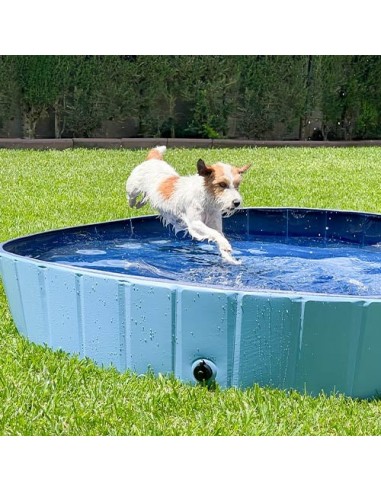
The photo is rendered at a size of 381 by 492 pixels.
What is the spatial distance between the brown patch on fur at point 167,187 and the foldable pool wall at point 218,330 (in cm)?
193

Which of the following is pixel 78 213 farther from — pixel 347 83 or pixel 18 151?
pixel 347 83

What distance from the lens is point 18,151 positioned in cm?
1470

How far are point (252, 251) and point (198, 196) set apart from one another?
105 cm

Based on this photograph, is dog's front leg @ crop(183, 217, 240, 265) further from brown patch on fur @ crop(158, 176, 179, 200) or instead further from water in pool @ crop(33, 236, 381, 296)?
brown patch on fur @ crop(158, 176, 179, 200)

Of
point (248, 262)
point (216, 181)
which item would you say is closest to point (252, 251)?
point (248, 262)

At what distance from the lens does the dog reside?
5.29 metres

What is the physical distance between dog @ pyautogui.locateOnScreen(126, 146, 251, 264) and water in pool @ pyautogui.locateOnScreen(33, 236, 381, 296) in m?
0.24

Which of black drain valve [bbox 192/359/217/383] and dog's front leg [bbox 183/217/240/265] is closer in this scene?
black drain valve [bbox 192/359/217/383]

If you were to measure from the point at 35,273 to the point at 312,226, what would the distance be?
3607 mm

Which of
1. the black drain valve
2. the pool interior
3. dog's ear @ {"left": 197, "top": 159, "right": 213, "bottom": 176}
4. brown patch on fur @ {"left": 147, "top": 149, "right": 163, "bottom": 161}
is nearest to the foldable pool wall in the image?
the black drain valve

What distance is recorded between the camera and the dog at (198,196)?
5.29m

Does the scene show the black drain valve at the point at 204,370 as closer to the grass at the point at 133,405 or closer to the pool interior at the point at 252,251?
the grass at the point at 133,405

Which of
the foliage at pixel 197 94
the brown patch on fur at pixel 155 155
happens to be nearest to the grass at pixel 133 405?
the brown patch on fur at pixel 155 155

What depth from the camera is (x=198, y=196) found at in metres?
5.55
